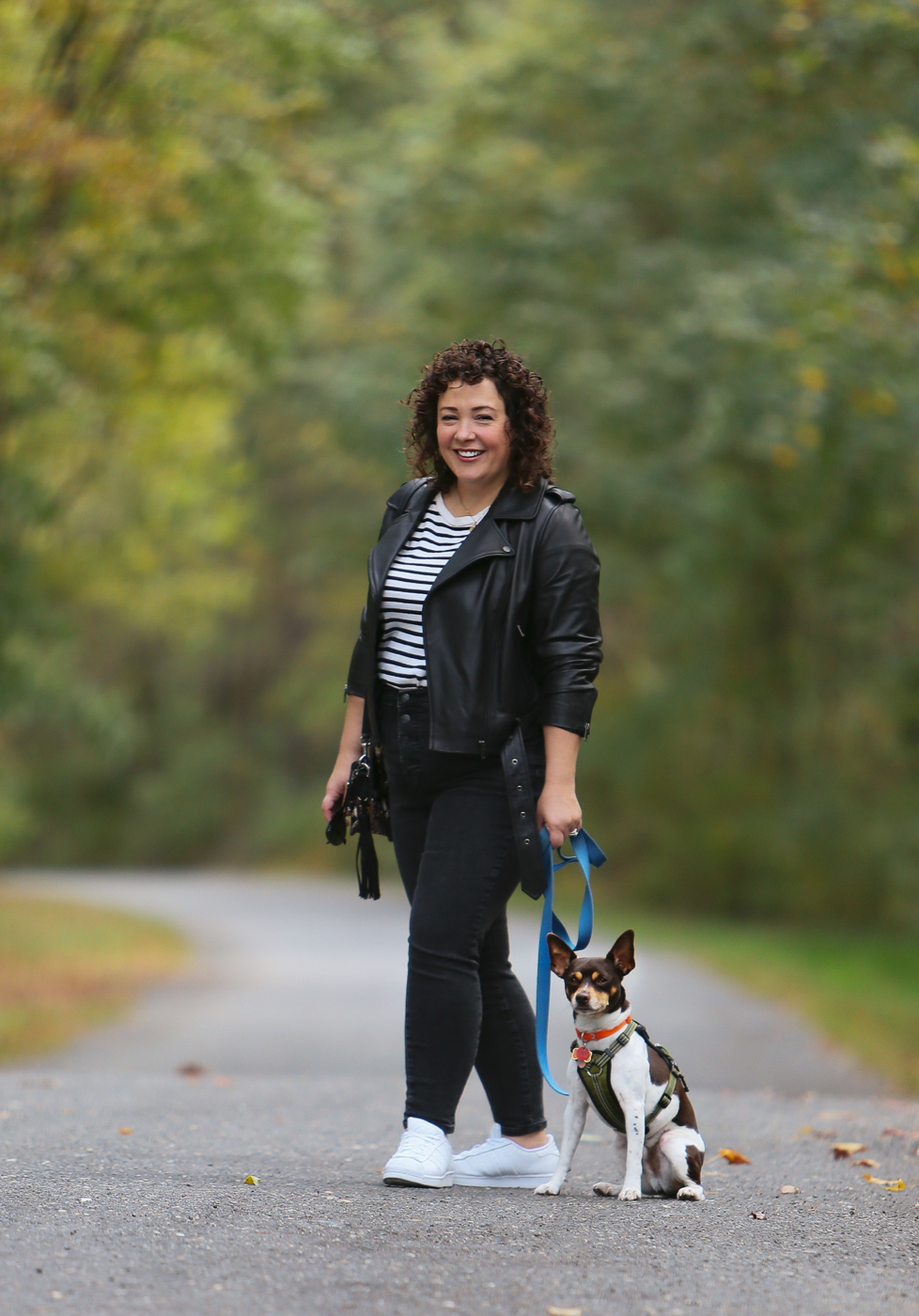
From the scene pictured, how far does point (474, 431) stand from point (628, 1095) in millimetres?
1850

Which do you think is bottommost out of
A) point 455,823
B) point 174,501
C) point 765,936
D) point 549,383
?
point 765,936

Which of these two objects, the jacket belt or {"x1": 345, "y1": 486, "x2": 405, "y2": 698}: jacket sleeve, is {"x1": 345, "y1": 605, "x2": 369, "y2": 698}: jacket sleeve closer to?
{"x1": 345, "y1": 486, "x2": 405, "y2": 698}: jacket sleeve

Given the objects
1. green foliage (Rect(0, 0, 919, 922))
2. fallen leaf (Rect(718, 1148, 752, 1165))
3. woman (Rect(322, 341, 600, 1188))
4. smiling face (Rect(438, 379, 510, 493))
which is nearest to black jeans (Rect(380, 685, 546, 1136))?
woman (Rect(322, 341, 600, 1188))

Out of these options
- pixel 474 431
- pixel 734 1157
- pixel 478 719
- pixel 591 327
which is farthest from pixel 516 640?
pixel 591 327

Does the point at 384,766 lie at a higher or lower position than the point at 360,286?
lower

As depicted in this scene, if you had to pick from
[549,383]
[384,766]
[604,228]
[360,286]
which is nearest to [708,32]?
[604,228]

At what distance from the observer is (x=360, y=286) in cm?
2052

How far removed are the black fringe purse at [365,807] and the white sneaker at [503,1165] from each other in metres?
0.78

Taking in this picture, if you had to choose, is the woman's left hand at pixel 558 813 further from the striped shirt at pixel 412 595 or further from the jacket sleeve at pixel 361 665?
the jacket sleeve at pixel 361 665

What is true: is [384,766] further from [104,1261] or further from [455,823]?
[104,1261]

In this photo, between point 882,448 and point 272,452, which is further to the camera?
point 272,452

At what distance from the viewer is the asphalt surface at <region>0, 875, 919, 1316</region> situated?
3311 millimetres

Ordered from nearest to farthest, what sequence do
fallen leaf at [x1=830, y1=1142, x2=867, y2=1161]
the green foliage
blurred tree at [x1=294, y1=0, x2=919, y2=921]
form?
1. fallen leaf at [x1=830, y1=1142, x2=867, y2=1161]
2. the green foliage
3. blurred tree at [x1=294, y1=0, x2=919, y2=921]

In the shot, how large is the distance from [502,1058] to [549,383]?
525 inches
